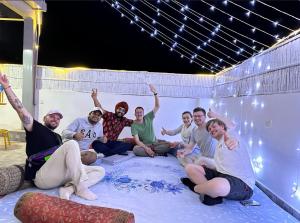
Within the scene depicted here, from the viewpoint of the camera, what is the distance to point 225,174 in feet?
9.30

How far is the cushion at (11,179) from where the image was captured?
2666 mm

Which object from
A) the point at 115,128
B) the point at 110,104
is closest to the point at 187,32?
the point at 110,104

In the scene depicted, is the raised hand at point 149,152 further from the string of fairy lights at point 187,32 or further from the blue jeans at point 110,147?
the string of fairy lights at point 187,32

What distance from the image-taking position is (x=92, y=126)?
422 centimetres

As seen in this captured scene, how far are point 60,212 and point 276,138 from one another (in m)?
2.17

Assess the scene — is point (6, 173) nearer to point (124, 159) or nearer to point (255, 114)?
point (124, 159)

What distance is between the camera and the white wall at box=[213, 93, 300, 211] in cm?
269

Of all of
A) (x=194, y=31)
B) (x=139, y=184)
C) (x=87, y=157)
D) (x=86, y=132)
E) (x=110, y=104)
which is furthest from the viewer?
(x=110, y=104)

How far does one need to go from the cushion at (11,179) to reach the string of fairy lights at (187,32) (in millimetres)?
3745

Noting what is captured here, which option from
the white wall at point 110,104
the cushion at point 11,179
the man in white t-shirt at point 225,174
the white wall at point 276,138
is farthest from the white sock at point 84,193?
the white wall at point 110,104

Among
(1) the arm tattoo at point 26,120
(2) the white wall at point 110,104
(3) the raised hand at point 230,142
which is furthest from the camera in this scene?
(2) the white wall at point 110,104

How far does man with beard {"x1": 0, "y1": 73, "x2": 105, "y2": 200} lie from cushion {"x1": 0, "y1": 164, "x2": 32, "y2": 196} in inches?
2.5

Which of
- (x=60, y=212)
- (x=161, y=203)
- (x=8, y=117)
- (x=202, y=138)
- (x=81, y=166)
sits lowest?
(x=161, y=203)

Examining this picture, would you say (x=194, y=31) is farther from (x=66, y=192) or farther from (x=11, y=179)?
(x=11, y=179)
